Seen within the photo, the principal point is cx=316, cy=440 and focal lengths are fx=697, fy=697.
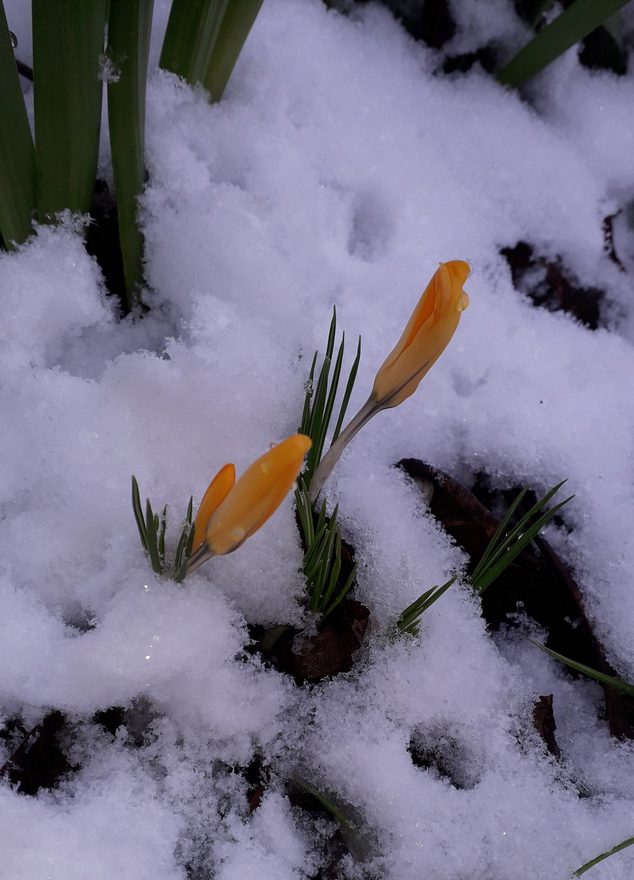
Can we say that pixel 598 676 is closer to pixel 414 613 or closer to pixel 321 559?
pixel 414 613

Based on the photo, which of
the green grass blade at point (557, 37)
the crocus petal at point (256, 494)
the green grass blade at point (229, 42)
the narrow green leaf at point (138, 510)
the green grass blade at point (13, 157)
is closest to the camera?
the crocus petal at point (256, 494)

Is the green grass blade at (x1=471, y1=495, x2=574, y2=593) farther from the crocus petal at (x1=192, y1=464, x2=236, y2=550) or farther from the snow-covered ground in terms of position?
the crocus petal at (x1=192, y1=464, x2=236, y2=550)

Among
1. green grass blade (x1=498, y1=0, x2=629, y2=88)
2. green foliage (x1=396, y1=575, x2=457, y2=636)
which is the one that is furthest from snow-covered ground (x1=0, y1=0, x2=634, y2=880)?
green grass blade (x1=498, y1=0, x2=629, y2=88)

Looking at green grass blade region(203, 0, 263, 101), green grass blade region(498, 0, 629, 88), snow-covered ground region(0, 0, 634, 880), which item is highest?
green grass blade region(498, 0, 629, 88)

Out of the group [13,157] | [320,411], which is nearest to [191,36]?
[13,157]

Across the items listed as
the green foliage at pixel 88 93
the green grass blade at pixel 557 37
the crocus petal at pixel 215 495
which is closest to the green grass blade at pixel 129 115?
the green foliage at pixel 88 93

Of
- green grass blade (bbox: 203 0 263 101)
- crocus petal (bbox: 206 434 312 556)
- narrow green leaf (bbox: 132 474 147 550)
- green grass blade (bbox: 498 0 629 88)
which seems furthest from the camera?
green grass blade (bbox: 498 0 629 88)

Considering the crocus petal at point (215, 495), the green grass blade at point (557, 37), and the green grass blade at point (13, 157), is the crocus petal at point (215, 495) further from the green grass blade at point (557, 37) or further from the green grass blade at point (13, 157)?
the green grass blade at point (557, 37)
